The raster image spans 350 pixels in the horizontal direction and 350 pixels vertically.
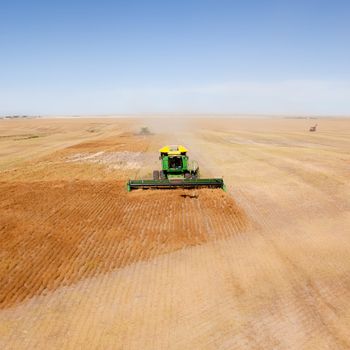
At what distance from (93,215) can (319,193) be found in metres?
13.3

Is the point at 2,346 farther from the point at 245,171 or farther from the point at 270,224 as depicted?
the point at 245,171

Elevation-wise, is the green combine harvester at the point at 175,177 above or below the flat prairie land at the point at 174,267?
above

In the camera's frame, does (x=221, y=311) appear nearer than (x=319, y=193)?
Yes

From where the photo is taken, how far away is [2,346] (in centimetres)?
710

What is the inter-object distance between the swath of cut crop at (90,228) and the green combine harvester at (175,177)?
547mm

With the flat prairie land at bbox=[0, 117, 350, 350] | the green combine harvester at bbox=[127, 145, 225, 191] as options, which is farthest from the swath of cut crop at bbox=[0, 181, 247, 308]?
the green combine harvester at bbox=[127, 145, 225, 191]

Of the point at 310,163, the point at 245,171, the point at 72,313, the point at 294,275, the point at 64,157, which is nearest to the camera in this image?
the point at 72,313

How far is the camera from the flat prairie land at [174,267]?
7551 millimetres

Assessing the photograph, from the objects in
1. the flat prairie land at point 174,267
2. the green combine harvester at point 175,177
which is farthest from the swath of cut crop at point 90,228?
the green combine harvester at point 175,177

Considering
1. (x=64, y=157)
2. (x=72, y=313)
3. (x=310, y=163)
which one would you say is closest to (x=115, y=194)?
(x=72, y=313)

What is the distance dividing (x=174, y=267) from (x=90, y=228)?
4.74 metres

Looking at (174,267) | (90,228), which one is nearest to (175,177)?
(90,228)

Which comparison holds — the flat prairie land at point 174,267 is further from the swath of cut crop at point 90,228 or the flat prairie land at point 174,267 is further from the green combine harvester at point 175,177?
the green combine harvester at point 175,177

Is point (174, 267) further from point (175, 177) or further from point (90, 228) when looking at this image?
point (175, 177)
